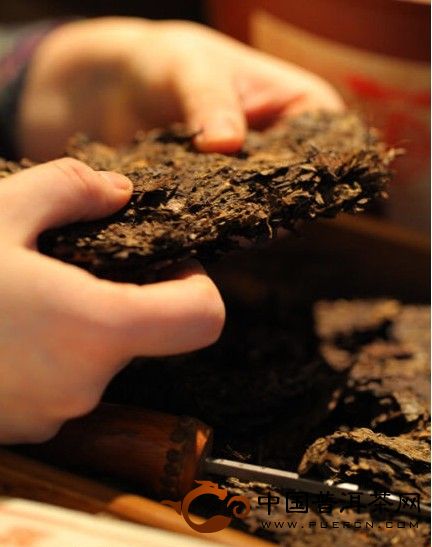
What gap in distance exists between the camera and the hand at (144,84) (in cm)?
131

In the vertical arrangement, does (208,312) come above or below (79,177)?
below

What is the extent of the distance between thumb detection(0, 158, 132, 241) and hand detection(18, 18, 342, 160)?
1.30 feet

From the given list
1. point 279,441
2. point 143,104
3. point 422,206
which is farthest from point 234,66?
point 279,441

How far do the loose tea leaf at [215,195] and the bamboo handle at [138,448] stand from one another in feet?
0.63

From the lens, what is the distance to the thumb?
2.44 feet

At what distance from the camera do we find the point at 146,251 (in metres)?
0.76

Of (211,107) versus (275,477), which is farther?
(211,107)

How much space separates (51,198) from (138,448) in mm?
313

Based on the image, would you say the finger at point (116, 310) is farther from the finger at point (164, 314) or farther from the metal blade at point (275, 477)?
the metal blade at point (275, 477)

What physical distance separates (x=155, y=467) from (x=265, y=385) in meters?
0.23

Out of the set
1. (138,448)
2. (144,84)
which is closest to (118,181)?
(138,448)

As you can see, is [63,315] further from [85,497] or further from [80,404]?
[85,497]

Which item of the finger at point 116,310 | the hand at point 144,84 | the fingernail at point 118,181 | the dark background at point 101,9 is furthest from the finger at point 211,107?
the dark background at point 101,9

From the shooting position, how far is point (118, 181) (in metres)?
0.82
